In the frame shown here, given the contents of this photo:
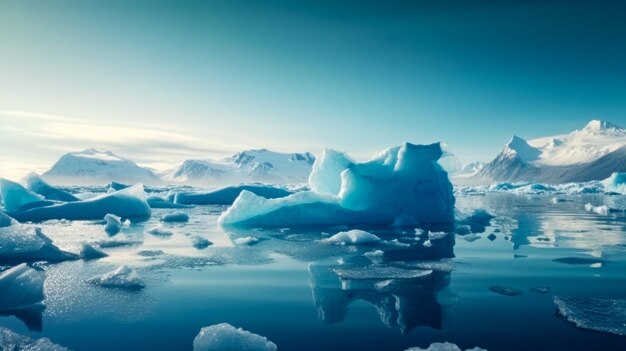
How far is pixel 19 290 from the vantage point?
4.58 metres

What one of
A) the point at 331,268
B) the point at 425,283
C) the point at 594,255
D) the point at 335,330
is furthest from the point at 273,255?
the point at 594,255

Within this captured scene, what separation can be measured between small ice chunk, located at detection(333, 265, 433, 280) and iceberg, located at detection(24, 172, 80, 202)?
19.3 metres

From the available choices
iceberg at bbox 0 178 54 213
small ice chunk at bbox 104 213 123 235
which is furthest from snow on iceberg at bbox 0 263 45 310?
iceberg at bbox 0 178 54 213

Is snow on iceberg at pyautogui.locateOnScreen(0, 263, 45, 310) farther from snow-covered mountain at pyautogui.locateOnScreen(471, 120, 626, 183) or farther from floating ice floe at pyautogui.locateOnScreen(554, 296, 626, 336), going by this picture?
snow-covered mountain at pyautogui.locateOnScreen(471, 120, 626, 183)

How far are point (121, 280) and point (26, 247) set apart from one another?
2804 mm

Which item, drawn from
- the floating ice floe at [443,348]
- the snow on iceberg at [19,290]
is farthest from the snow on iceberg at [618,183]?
the snow on iceberg at [19,290]

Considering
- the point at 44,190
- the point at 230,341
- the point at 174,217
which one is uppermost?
the point at 230,341

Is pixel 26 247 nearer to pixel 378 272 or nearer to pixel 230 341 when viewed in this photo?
pixel 230 341

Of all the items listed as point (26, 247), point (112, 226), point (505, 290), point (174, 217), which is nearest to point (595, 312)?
point (505, 290)

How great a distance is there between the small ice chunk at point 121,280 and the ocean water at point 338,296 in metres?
0.13

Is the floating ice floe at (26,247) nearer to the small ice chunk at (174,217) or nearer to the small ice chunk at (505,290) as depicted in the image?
the small ice chunk at (505,290)

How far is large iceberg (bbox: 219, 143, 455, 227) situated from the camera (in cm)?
1322

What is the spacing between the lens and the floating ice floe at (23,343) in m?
3.31

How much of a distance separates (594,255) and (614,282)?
2.30 meters
